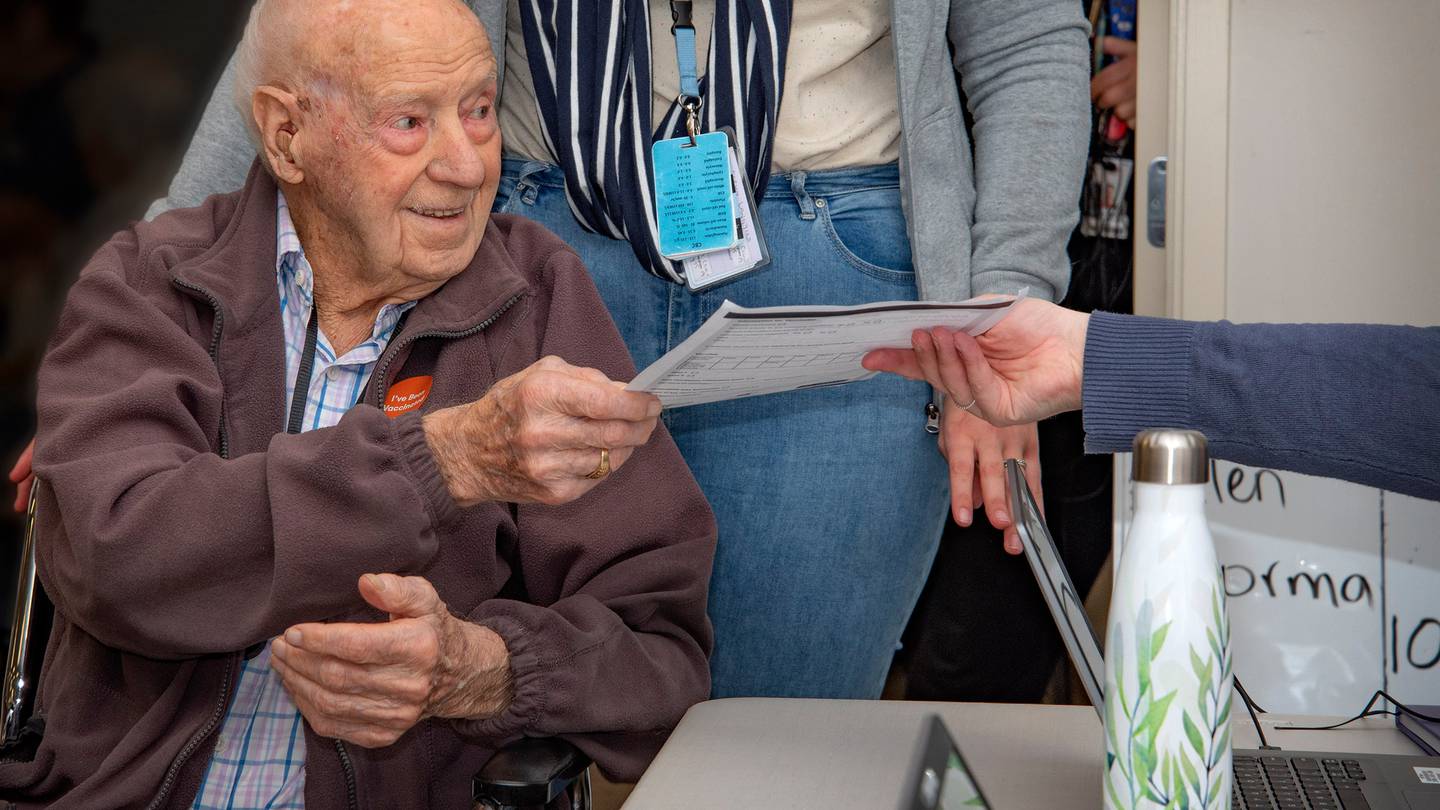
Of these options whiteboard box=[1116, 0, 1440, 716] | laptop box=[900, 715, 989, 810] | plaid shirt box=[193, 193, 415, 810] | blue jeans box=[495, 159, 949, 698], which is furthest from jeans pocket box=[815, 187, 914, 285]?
laptop box=[900, 715, 989, 810]

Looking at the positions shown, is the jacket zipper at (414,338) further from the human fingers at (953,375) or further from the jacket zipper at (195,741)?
the human fingers at (953,375)

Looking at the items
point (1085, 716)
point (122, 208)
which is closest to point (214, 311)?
point (1085, 716)

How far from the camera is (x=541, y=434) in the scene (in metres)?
1.18

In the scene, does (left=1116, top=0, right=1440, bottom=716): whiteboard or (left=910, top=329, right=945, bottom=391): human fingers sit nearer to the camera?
(left=910, top=329, right=945, bottom=391): human fingers

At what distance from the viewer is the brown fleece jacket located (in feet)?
4.02

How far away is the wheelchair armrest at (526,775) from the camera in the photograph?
3.82 feet

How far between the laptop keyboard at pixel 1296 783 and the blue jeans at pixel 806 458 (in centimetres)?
78

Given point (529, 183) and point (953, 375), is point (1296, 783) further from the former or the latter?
point (529, 183)

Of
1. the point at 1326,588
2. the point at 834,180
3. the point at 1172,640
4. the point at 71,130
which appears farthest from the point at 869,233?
the point at 71,130

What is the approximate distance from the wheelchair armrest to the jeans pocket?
82 cm

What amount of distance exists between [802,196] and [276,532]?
88 centimetres

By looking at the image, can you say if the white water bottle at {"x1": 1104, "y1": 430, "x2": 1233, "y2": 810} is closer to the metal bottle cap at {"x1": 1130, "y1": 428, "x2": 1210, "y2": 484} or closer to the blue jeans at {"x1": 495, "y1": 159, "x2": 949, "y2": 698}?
the metal bottle cap at {"x1": 1130, "y1": 428, "x2": 1210, "y2": 484}

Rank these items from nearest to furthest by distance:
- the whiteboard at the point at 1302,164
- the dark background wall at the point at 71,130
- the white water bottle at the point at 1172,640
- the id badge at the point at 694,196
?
the white water bottle at the point at 1172,640 → the id badge at the point at 694,196 → the whiteboard at the point at 1302,164 → the dark background wall at the point at 71,130

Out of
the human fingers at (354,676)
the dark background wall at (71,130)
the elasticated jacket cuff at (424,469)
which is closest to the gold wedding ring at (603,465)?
the elasticated jacket cuff at (424,469)
